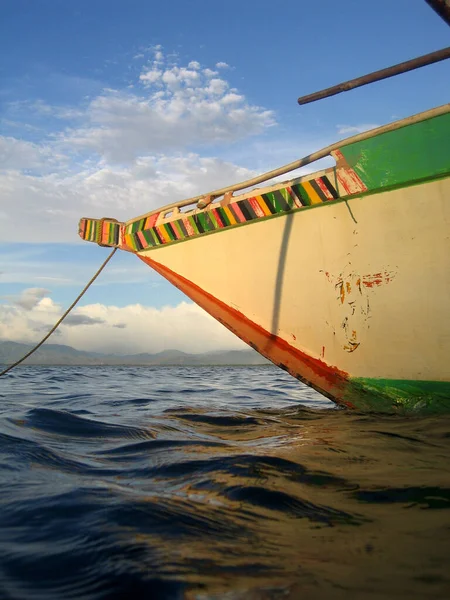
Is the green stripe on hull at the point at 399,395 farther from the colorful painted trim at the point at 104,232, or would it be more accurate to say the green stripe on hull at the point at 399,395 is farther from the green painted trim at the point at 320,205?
the colorful painted trim at the point at 104,232

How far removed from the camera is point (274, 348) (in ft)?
13.0

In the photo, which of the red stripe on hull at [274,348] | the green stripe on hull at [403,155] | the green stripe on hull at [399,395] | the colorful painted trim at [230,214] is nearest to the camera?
the green stripe on hull at [403,155]

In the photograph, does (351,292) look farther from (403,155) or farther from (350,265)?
(403,155)

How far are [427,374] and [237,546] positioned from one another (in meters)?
2.38

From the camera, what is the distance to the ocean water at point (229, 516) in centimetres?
112

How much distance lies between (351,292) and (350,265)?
0.69 ft

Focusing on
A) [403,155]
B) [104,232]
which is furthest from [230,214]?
[104,232]

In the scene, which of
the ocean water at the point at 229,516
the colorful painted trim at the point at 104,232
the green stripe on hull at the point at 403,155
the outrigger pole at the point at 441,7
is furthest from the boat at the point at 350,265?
the outrigger pole at the point at 441,7

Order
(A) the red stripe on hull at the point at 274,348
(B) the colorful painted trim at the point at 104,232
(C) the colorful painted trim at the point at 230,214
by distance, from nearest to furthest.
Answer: (C) the colorful painted trim at the point at 230,214
(A) the red stripe on hull at the point at 274,348
(B) the colorful painted trim at the point at 104,232

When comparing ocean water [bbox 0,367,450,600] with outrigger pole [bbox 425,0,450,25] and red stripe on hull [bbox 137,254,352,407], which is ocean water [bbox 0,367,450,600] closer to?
red stripe on hull [bbox 137,254,352,407]

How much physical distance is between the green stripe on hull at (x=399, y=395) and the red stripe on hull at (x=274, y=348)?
0.39 feet

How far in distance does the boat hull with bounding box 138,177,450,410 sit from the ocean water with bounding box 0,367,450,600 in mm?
515

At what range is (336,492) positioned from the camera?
5.91 feet

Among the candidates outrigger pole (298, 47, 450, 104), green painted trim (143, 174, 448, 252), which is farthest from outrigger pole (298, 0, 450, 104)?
green painted trim (143, 174, 448, 252)
